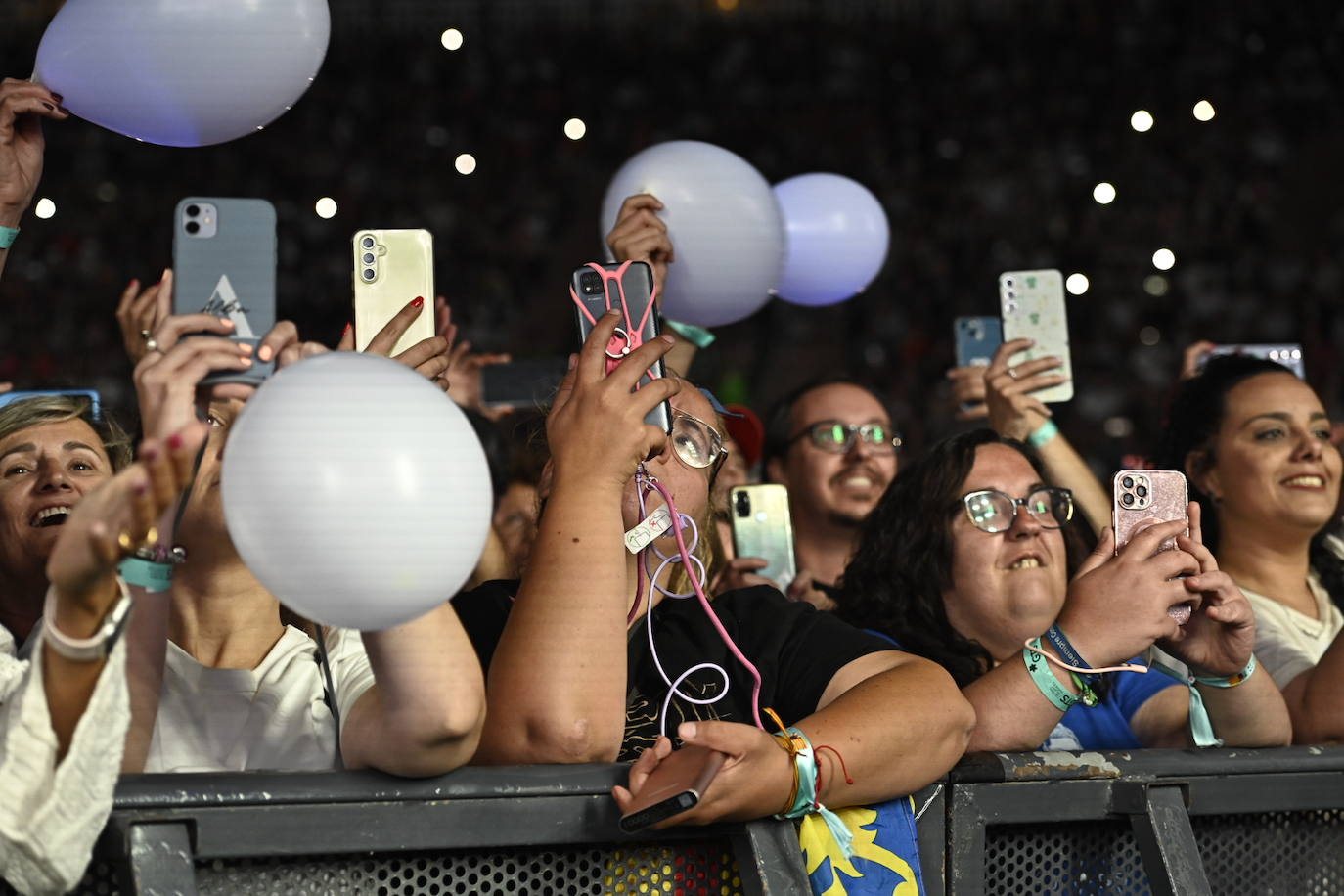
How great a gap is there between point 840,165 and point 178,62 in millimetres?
6365

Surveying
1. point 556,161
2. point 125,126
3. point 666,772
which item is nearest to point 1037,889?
point 666,772

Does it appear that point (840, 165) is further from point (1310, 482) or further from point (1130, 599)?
point (1130, 599)

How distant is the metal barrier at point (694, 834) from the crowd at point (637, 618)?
0.05 m

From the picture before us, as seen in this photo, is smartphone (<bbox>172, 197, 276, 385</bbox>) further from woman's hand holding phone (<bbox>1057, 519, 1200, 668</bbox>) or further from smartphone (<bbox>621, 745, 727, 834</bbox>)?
woman's hand holding phone (<bbox>1057, 519, 1200, 668</bbox>)

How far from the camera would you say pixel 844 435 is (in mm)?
2936

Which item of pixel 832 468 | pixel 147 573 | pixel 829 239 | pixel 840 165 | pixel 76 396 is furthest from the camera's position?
pixel 840 165

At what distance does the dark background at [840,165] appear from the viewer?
7.25 metres

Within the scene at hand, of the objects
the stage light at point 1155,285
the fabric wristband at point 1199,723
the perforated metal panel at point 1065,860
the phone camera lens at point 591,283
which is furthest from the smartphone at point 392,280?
the stage light at point 1155,285

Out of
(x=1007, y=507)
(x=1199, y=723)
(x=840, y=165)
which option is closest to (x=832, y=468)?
(x=1007, y=507)

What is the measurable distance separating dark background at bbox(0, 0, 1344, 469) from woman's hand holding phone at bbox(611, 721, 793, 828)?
18.5ft

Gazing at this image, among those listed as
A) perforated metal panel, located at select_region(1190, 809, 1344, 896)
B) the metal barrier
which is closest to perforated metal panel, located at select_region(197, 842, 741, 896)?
the metal barrier

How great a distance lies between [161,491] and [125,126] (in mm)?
918

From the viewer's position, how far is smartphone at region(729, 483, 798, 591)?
258 centimetres

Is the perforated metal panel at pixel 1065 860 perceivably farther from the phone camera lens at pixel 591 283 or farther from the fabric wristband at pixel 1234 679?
the phone camera lens at pixel 591 283
